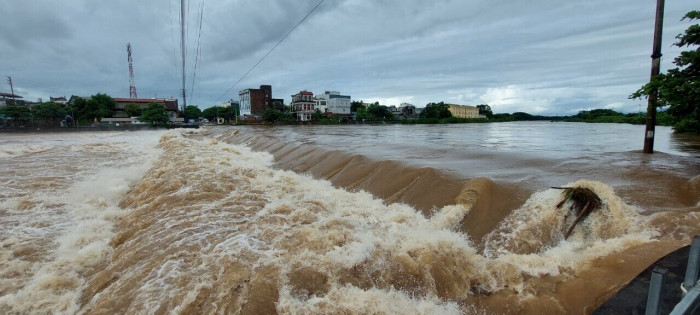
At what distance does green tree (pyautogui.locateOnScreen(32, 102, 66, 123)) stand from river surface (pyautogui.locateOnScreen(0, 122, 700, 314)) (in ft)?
210

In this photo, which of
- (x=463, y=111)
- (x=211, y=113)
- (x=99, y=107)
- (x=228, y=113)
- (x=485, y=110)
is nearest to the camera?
(x=99, y=107)

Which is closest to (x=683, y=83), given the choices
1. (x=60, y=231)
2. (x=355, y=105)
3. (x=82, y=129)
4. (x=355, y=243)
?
(x=355, y=243)

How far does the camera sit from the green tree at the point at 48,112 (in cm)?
5438

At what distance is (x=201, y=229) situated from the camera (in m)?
5.32

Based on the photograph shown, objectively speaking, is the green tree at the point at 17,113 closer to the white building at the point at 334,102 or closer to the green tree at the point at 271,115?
the green tree at the point at 271,115

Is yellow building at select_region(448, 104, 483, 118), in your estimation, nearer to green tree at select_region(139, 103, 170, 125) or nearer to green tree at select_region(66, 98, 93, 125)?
green tree at select_region(139, 103, 170, 125)

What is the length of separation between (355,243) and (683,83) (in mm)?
8158

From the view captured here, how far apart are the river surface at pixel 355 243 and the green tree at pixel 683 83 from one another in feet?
4.90

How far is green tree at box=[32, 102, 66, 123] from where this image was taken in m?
54.4

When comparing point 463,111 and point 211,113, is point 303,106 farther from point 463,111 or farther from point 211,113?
point 463,111

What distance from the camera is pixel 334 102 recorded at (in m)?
82.3

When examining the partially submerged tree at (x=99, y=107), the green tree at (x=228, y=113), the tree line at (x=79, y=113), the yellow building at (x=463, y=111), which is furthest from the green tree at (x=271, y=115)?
the yellow building at (x=463, y=111)

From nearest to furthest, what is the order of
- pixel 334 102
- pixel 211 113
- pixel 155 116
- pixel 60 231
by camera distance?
1. pixel 60 231
2. pixel 155 116
3. pixel 334 102
4. pixel 211 113

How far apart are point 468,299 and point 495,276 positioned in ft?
1.73
